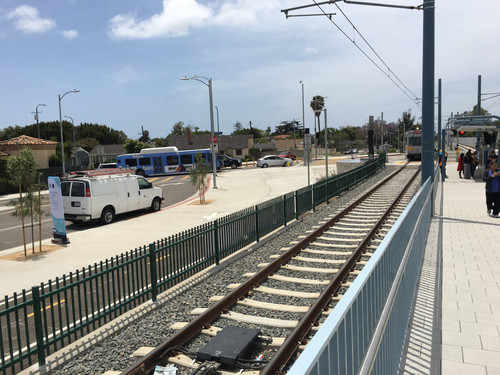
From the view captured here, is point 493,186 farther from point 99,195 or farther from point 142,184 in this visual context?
point 142,184

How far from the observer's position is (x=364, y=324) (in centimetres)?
314

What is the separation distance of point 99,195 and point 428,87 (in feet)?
42.9

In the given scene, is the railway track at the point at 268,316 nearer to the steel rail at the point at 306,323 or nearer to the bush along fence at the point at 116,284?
the steel rail at the point at 306,323

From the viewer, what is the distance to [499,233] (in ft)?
38.3

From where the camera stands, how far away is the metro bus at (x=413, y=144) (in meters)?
44.1

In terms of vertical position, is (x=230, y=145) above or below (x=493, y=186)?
above

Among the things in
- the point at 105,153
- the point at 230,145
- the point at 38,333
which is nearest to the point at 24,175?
the point at 38,333

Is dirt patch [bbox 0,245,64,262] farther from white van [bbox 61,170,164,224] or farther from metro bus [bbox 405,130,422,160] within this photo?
metro bus [bbox 405,130,422,160]

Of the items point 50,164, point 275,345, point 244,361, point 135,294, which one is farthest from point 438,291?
point 50,164

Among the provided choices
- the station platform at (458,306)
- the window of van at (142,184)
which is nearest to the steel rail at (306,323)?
the station platform at (458,306)

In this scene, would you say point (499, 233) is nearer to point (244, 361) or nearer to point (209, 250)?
point (209, 250)

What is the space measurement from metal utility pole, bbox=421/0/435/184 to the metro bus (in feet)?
107

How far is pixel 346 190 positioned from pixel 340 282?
653 inches

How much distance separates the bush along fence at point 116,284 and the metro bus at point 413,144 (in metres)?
30.1
